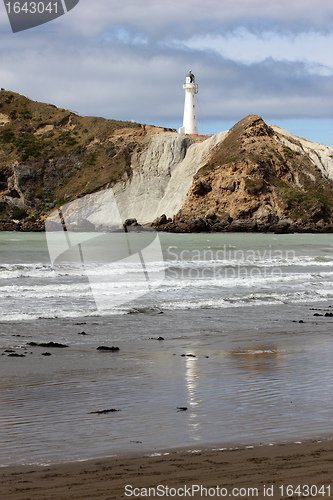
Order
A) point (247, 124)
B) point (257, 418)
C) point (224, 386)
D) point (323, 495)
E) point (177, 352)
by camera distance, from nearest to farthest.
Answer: point (323, 495), point (257, 418), point (224, 386), point (177, 352), point (247, 124)

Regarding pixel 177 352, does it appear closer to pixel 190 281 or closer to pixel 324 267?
pixel 190 281

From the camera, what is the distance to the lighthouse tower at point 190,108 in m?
90.6

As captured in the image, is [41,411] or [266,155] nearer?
[41,411]

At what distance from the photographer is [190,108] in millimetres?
92500

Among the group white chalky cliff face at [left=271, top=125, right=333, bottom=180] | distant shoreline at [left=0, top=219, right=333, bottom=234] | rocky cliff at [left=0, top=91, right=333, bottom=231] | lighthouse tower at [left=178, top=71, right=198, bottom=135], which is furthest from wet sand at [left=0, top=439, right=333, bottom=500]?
lighthouse tower at [left=178, top=71, right=198, bottom=135]

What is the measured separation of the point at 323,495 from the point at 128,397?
2562mm

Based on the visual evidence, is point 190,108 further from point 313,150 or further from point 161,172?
point 313,150

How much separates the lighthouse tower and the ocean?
7922cm

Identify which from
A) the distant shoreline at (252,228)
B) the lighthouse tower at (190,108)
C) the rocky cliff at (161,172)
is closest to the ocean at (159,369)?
the distant shoreline at (252,228)

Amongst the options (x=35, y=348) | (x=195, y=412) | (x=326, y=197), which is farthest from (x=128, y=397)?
(x=326, y=197)

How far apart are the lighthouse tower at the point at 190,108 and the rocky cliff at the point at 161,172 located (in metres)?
3.21

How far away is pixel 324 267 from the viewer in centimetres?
2328

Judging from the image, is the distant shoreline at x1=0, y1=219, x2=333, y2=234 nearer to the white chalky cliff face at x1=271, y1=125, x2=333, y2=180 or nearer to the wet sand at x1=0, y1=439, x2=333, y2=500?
the white chalky cliff face at x1=271, y1=125, x2=333, y2=180

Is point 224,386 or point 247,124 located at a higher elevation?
point 247,124
